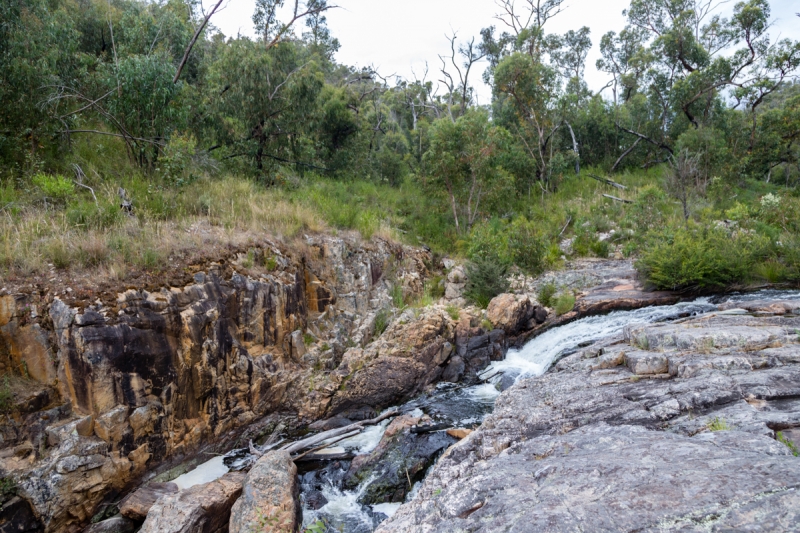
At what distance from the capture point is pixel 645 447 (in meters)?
3.50

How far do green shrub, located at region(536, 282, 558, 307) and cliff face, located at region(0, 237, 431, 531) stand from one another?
5469mm

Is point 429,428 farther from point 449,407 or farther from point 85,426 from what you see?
point 85,426

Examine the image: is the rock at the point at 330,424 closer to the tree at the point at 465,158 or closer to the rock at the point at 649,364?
the rock at the point at 649,364

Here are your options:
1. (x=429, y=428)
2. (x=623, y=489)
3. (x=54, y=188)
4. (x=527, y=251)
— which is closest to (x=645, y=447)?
(x=623, y=489)

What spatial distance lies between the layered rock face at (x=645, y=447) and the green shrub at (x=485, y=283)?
5276mm

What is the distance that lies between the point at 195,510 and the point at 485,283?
860cm

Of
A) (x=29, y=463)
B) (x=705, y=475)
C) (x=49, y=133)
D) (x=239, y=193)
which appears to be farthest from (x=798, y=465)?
(x=49, y=133)

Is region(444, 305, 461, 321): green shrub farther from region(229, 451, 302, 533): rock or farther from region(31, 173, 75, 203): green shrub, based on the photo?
region(31, 173, 75, 203): green shrub

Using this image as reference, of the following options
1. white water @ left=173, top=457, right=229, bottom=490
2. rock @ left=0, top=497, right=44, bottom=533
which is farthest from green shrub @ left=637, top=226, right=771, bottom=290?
rock @ left=0, top=497, right=44, bottom=533

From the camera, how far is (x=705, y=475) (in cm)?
278

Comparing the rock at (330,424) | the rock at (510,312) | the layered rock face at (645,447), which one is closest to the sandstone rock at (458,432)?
the layered rock face at (645,447)

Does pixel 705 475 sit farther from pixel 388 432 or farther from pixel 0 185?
pixel 0 185

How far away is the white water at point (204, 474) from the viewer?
22.1 feet

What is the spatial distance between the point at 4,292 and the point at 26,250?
3.12ft
